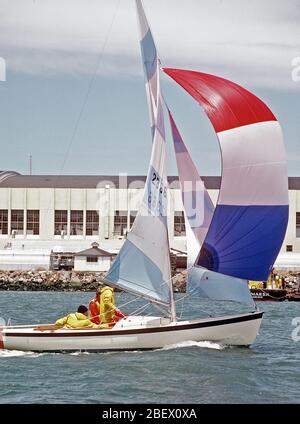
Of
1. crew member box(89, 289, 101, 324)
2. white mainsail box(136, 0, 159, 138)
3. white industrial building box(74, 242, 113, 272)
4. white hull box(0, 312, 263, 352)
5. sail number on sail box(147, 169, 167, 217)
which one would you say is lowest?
white hull box(0, 312, 263, 352)

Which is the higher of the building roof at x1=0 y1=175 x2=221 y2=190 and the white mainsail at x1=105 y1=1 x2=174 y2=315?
the building roof at x1=0 y1=175 x2=221 y2=190

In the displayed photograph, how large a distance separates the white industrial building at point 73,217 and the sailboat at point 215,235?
53.0 m

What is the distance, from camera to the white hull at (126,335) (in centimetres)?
2694

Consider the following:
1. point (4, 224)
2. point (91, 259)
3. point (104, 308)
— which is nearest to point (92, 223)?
point (91, 259)

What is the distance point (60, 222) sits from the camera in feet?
280

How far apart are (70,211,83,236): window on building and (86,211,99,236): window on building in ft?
1.72

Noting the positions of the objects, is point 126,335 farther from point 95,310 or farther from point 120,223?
point 120,223

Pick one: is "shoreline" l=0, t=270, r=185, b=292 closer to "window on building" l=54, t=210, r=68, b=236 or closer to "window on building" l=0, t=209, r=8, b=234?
"window on building" l=54, t=210, r=68, b=236

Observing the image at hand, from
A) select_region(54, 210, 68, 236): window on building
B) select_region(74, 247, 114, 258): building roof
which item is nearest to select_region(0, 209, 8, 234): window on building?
select_region(54, 210, 68, 236): window on building

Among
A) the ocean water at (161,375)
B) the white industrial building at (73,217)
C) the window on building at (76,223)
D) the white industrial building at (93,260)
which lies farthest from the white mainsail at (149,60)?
the window on building at (76,223)

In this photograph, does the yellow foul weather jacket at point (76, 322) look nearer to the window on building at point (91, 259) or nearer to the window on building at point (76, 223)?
the window on building at point (91, 259)

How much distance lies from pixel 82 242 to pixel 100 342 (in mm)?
56945

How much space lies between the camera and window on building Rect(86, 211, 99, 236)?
84.4 metres
